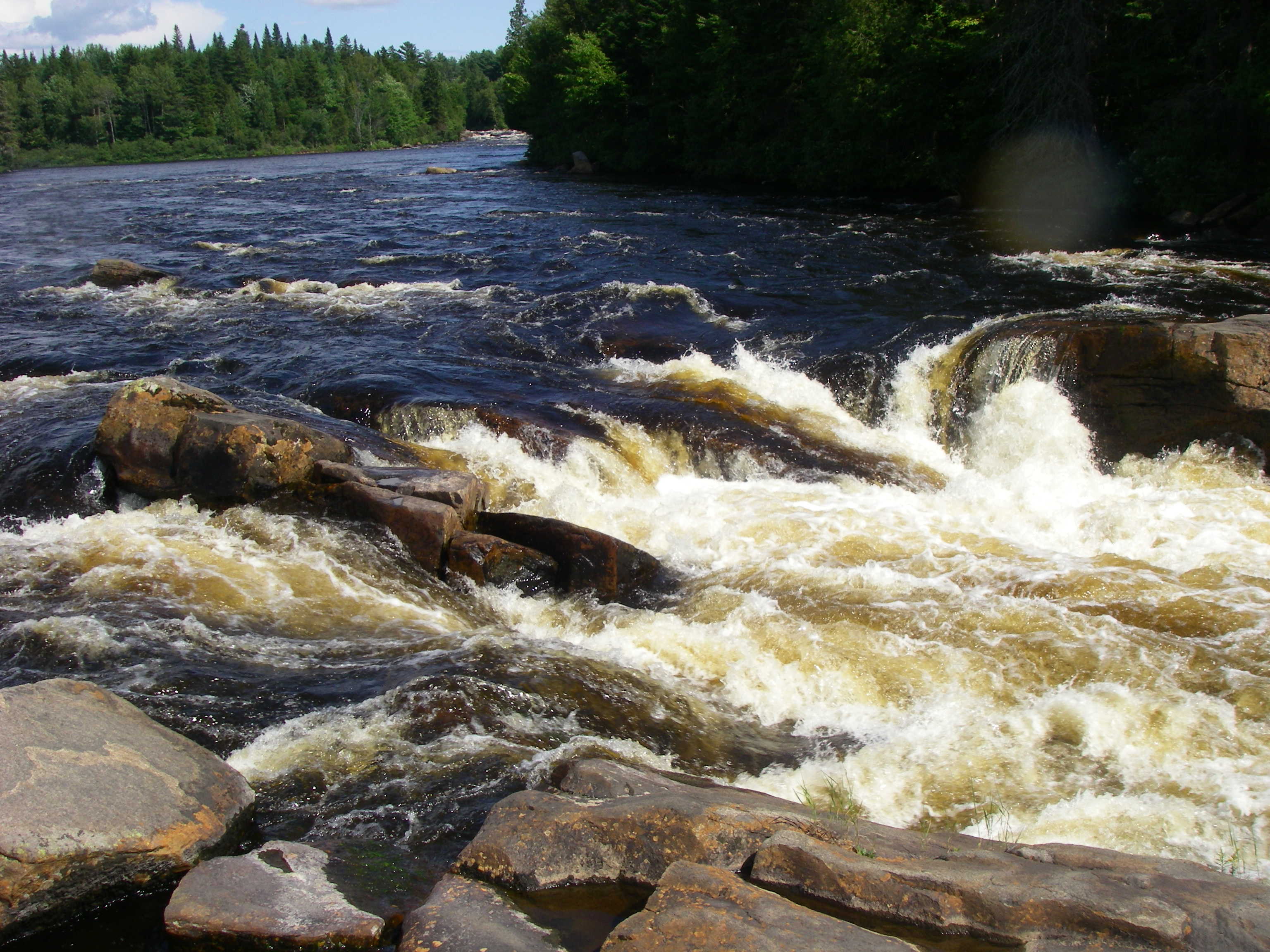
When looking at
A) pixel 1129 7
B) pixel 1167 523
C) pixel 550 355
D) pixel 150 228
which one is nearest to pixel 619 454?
pixel 550 355

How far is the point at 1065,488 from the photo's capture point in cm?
1006

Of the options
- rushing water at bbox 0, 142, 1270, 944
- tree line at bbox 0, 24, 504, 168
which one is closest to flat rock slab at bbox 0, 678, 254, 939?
rushing water at bbox 0, 142, 1270, 944

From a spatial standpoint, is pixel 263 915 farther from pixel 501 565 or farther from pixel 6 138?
pixel 6 138

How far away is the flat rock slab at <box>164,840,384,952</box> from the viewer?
355 centimetres

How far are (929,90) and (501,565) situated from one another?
23956 mm

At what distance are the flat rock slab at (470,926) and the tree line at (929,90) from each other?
64.6 feet

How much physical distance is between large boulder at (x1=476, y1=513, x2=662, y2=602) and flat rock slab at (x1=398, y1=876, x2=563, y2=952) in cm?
420

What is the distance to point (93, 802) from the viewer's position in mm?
3990

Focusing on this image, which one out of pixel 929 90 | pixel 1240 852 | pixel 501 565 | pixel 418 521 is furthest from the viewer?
pixel 929 90

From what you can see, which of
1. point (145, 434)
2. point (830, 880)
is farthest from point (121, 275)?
point (830, 880)

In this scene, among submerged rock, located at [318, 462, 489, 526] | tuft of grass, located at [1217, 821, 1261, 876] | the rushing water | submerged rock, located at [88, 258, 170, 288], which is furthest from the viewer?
submerged rock, located at [88, 258, 170, 288]

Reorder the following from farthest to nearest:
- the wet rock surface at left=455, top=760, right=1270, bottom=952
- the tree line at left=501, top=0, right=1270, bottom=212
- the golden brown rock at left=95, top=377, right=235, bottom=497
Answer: the tree line at left=501, top=0, right=1270, bottom=212 → the golden brown rock at left=95, top=377, right=235, bottom=497 → the wet rock surface at left=455, top=760, right=1270, bottom=952

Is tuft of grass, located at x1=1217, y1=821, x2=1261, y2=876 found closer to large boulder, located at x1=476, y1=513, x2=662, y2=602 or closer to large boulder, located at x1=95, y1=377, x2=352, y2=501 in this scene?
large boulder, located at x1=476, y1=513, x2=662, y2=602

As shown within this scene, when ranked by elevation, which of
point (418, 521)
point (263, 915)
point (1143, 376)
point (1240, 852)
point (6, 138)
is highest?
point (6, 138)
